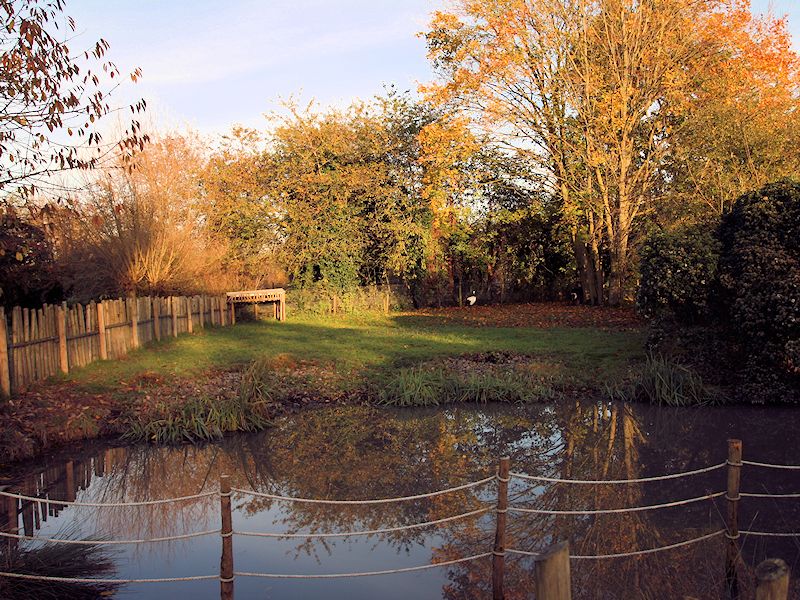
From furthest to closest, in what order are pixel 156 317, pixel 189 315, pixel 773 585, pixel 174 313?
pixel 189 315, pixel 174 313, pixel 156 317, pixel 773 585

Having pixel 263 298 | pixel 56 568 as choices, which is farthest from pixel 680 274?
pixel 263 298

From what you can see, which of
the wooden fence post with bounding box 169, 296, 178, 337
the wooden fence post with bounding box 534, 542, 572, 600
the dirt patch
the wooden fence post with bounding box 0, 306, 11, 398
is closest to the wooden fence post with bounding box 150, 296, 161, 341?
the wooden fence post with bounding box 169, 296, 178, 337

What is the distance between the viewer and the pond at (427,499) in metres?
5.67

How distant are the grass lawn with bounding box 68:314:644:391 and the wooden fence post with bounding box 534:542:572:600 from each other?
35.9ft

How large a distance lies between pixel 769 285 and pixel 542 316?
12.2m

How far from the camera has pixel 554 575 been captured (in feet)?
8.04

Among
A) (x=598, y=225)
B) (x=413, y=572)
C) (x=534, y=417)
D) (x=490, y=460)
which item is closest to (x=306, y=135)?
(x=598, y=225)

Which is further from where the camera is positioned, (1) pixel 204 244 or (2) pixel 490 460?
(1) pixel 204 244

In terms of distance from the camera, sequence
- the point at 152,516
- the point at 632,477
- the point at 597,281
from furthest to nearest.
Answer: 1. the point at 597,281
2. the point at 632,477
3. the point at 152,516

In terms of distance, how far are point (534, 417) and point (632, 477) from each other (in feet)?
10.8

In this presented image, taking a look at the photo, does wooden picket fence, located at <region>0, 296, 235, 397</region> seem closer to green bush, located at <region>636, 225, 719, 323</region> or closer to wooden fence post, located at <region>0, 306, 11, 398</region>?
wooden fence post, located at <region>0, 306, 11, 398</region>

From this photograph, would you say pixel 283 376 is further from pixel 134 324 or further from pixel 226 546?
pixel 226 546

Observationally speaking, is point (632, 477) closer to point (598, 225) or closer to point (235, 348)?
point (235, 348)

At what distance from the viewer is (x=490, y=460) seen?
8.91 meters
